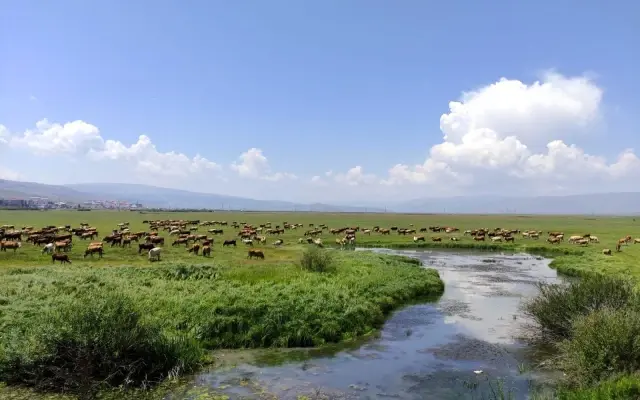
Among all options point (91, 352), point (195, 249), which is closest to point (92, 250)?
point (195, 249)

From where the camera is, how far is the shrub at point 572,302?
1817cm

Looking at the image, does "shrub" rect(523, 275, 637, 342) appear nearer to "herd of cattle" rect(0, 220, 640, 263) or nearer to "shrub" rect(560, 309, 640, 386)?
"shrub" rect(560, 309, 640, 386)

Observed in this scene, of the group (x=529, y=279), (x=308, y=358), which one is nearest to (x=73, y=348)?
(x=308, y=358)

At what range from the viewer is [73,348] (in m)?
14.3

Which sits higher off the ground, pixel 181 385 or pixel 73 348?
pixel 73 348

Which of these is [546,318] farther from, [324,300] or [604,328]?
[324,300]

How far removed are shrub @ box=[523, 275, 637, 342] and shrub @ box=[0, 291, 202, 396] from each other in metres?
14.4

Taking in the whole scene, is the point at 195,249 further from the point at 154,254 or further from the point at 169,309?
the point at 169,309

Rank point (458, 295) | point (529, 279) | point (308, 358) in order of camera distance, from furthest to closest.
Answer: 1. point (529, 279)
2. point (458, 295)
3. point (308, 358)

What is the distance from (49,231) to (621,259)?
2313 inches

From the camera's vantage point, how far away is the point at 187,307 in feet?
68.9

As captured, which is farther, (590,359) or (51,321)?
(51,321)

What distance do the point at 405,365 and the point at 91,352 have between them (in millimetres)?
10685

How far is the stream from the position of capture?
575 inches
